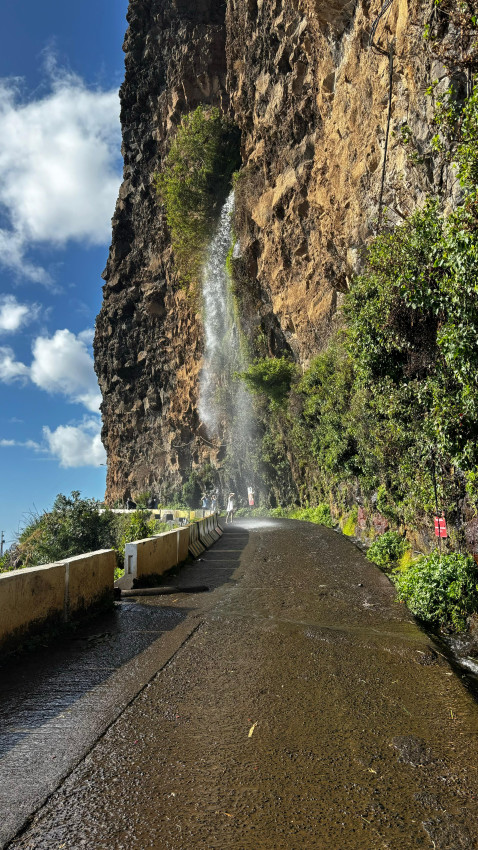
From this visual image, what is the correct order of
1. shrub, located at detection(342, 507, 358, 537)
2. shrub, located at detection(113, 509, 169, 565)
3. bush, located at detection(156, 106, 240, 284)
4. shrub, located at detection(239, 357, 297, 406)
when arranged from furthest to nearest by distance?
bush, located at detection(156, 106, 240, 284)
shrub, located at detection(239, 357, 297, 406)
shrub, located at detection(342, 507, 358, 537)
shrub, located at detection(113, 509, 169, 565)

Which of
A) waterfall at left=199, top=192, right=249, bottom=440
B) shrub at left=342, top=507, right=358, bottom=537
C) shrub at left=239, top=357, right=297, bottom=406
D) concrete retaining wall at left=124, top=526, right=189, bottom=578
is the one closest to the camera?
concrete retaining wall at left=124, top=526, right=189, bottom=578

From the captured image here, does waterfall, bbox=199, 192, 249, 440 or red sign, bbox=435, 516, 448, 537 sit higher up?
waterfall, bbox=199, 192, 249, 440

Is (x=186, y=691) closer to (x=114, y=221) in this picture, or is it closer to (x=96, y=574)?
(x=96, y=574)

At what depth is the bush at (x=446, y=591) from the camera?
7504mm

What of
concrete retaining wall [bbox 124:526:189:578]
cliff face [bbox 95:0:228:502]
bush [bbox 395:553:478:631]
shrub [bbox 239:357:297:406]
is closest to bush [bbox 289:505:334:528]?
shrub [bbox 239:357:297:406]

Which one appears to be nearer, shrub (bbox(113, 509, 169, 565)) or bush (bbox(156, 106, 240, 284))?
shrub (bbox(113, 509, 169, 565))

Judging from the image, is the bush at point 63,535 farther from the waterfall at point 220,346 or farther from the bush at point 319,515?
the waterfall at point 220,346

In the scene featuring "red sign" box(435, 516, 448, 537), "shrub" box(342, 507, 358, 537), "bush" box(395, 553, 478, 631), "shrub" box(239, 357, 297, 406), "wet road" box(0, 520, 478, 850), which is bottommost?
"wet road" box(0, 520, 478, 850)

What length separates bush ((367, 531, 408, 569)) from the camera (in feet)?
41.0

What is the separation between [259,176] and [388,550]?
23.2 m

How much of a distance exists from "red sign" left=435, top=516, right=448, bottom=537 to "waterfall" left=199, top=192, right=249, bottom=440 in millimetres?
28459

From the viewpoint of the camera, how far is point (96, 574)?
833 cm

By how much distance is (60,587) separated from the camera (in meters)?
7.17

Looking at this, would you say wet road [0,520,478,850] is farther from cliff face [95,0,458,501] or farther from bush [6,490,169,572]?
bush [6,490,169,572]
